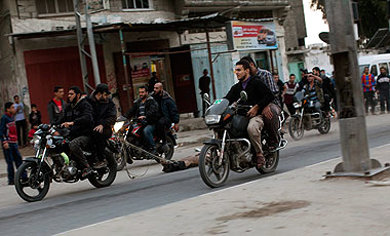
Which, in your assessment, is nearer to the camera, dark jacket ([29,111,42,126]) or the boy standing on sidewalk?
the boy standing on sidewalk

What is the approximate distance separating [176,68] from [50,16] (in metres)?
6.06

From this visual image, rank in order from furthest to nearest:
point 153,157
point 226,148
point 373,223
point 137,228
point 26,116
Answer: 1. point 26,116
2. point 153,157
3. point 226,148
4. point 137,228
5. point 373,223

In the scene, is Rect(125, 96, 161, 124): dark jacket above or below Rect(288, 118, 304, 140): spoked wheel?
above

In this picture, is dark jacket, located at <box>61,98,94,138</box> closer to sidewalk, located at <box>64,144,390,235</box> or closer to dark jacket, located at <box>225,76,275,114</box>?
dark jacket, located at <box>225,76,275,114</box>

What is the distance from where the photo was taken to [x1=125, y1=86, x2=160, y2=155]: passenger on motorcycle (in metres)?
11.8

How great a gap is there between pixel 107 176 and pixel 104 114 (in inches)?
43.6

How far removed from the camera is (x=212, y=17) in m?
19.2

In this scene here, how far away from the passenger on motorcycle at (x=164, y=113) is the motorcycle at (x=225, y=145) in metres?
3.98

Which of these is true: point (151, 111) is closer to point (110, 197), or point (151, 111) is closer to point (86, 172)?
point (86, 172)

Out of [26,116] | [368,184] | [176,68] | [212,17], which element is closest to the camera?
[368,184]

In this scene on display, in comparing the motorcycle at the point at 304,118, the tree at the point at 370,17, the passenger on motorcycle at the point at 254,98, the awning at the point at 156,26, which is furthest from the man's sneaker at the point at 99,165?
the tree at the point at 370,17

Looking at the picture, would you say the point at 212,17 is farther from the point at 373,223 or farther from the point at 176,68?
the point at 373,223

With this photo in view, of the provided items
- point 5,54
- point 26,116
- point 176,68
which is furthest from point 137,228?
point 176,68

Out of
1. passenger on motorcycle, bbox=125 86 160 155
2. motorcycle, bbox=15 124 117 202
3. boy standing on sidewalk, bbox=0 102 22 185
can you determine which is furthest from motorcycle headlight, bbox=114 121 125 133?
boy standing on sidewalk, bbox=0 102 22 185
